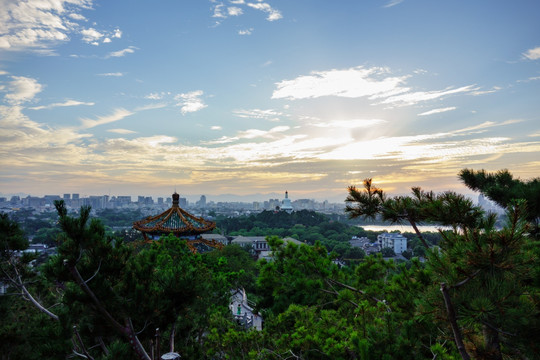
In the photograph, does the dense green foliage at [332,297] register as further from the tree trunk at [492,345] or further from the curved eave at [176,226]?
the curved eave at [176,226]

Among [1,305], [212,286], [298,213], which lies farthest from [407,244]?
[1,305]

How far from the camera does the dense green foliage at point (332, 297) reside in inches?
84.4

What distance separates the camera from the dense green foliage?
2143mm

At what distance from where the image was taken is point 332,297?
691cm

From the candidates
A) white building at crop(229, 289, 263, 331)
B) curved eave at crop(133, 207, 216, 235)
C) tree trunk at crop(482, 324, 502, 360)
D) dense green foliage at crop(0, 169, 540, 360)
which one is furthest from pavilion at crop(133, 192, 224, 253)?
tree trunk at crop(482, 324, 502, 360)

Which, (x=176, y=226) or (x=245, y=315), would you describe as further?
(x=176, y=226)

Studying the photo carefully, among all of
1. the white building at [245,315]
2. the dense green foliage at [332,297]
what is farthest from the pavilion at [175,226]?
the dense green foliage at [332,297]

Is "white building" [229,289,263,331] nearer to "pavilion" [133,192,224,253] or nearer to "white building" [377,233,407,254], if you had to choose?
"pavilion" [133,192,224,253]

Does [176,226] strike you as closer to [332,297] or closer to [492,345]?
[332,297]

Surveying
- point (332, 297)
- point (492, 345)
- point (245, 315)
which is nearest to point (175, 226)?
point (245, 315)

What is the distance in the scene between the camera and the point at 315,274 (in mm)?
5062

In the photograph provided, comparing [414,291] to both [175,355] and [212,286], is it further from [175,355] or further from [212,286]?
[212,286]

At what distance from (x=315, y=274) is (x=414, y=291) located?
165cm

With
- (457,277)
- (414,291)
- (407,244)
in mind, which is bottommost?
(407,244)
